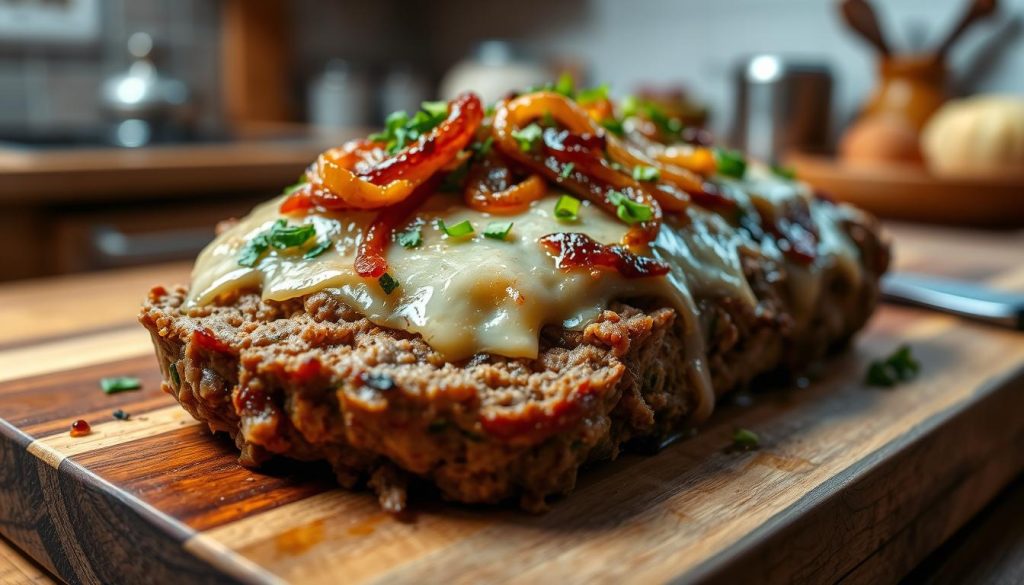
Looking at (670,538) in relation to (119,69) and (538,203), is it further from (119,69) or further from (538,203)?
(119,69)

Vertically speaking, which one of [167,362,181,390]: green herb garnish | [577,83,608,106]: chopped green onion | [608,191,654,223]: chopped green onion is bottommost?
[167,362,181,390]: green herb garnish

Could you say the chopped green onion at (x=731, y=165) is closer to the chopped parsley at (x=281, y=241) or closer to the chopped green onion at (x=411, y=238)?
the chopped green onion at (x=411, y=238)

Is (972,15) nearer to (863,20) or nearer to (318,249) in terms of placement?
(863,20)

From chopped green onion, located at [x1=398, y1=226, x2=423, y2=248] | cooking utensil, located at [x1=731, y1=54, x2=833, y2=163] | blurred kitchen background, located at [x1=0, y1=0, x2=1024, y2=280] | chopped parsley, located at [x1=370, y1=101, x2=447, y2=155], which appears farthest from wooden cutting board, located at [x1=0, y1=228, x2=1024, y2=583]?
cooking utensil, located at [x1=731, y1=54, x2=833, y2=163]

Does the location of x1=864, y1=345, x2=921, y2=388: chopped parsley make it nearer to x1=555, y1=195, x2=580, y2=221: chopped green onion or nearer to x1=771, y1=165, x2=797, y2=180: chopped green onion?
x1=771, y1=165, x2=797, y2=180: chopped green onion

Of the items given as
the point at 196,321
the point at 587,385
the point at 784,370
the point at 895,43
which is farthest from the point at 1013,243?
the point at 196,321

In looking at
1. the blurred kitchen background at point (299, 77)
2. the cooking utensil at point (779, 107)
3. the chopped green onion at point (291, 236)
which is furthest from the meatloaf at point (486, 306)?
the cooking utensil at point (779, 107)
